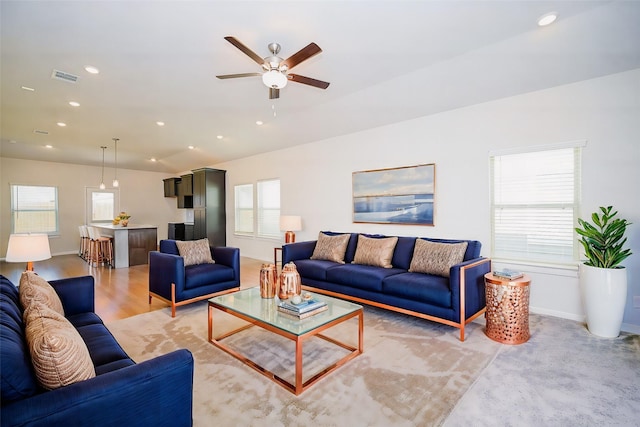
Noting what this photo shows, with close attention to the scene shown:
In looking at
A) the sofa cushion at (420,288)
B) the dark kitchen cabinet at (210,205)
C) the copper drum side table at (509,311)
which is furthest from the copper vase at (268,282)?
the dark kitchen cabinet at (210,205)

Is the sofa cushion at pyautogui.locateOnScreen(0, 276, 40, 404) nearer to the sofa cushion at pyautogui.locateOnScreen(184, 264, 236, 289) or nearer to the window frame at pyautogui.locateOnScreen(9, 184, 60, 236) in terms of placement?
the sofa cushion at pyautogui.locateOnScreen(184, 264, 236, 289)

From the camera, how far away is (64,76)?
3.54 metres

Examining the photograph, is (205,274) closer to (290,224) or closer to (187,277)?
(187,277)

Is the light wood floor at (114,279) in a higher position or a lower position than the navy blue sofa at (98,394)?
lower

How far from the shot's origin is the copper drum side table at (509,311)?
9.06ft

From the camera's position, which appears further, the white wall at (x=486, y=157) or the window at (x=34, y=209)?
the window at (x=34, y=209)

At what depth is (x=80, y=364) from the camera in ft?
3.93

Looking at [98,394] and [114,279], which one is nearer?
[98,394]

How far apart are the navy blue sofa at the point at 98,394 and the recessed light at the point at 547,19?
11.8 ft

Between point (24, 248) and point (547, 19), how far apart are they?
15.9 feet

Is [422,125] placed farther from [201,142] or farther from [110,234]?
[110,234]

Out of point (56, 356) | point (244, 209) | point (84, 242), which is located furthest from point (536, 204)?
point (84, 242)

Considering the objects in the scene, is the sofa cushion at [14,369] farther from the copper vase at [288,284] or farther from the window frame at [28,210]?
the window frame at [28,210]

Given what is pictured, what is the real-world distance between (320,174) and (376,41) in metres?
3.13
